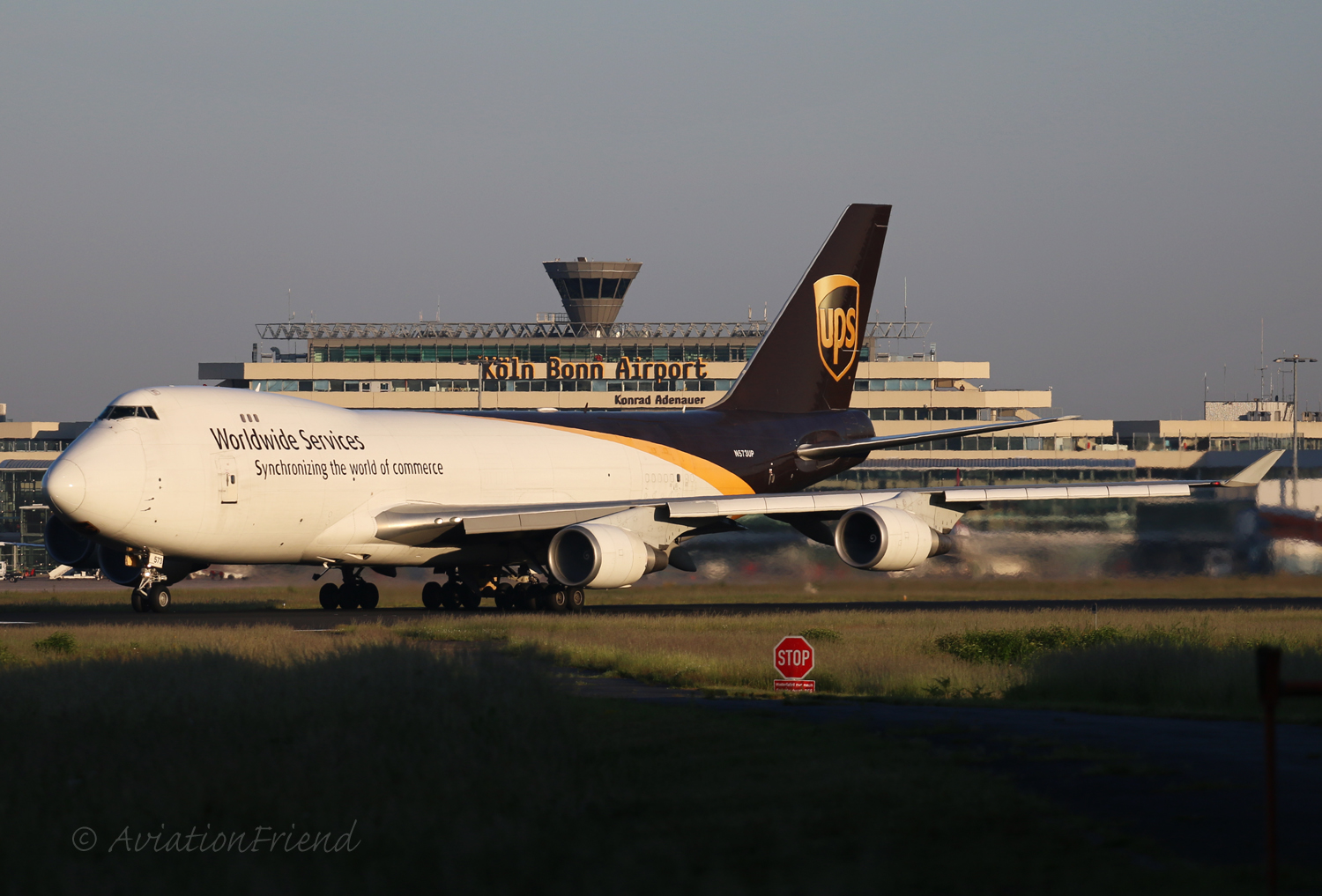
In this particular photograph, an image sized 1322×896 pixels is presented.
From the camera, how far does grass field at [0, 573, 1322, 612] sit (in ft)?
132

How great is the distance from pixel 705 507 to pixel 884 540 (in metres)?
4.16

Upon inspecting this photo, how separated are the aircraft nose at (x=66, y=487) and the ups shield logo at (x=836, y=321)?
21715 mm

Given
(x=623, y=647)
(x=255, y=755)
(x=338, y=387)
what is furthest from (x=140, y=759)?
(x=338, y=387)

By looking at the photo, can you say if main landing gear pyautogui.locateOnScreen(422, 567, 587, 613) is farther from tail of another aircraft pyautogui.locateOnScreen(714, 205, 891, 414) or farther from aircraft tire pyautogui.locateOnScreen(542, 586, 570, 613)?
tail of another aircraft pyautogui.locateOnScreen(714, 205, 891, 414)

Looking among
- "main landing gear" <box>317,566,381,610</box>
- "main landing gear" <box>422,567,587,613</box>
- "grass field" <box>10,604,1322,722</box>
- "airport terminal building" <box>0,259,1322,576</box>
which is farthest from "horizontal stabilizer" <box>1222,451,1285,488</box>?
"airport terminal building" <box>0,259,1322,576</box>

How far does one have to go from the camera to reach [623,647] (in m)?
24.2

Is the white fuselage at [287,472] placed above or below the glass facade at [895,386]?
below

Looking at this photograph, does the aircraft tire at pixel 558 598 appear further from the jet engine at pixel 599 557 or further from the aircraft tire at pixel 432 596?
the aircraft tire at pixel 432 596

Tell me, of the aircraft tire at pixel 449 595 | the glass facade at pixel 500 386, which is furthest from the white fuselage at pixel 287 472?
the glass facade at pixel 500 386

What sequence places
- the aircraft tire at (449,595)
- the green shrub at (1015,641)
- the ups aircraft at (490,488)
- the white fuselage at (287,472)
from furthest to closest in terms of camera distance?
1. the aircraft tire at (449,595)
2. the ups aircraft at (490,488)
3. the white fuselage at (287,472)
4. the green shrub at (1015,641)

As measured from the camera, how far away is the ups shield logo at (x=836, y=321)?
43406mm

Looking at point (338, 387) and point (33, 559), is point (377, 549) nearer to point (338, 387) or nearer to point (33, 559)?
point (33, 559)

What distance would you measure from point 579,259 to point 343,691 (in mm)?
103576

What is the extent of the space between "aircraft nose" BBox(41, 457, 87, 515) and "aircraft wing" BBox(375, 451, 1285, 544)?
6751 mm
